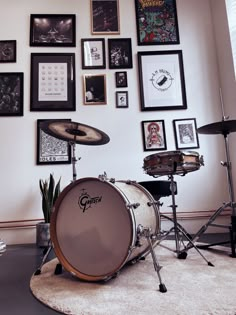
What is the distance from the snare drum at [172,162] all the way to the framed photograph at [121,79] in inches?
61.5

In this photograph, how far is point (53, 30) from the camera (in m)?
3.20

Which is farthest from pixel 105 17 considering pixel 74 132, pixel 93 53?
pixel 74 132

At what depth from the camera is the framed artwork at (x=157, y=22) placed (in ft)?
10.7

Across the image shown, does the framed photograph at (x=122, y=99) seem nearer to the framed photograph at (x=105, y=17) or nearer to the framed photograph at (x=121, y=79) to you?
the framed photograph at (x=121, y=79)

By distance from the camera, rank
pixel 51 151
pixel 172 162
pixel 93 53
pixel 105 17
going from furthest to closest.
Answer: pixel 105 17, pixel 93 53, pixel 51 151, pixel 172 162

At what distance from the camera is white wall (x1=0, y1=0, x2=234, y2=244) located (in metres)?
2.85

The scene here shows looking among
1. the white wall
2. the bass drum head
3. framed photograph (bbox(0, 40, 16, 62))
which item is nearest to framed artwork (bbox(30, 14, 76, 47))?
the white wall

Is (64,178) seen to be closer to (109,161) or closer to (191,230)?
(109,161)

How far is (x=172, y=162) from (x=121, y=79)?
1.76 meters

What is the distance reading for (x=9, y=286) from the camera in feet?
4.76

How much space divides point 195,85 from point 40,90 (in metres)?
1.99

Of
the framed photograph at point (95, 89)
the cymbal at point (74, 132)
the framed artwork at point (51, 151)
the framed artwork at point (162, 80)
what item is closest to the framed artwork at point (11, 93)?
the framed artwork at point (51, 151)

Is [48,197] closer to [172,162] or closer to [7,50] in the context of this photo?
[172,162]

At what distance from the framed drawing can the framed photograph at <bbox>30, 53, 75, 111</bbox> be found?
505 mm
